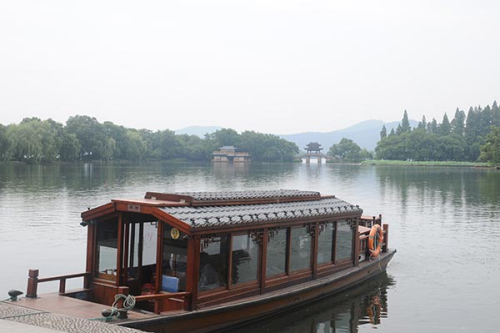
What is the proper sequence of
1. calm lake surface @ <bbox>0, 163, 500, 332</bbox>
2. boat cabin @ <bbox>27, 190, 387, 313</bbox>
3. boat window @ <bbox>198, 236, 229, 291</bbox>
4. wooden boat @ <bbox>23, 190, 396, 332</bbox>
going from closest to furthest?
wooden boat @ <bbox>23, 190, 396, 332</bbox>
boat cabin @ <bbox>27, 190, 387, 313</bbox>
boat window @ <bbox>198, 236, 229, 291</bbox>
calm lake surface @ <bbox>0, 163, 500, 332</bbox>

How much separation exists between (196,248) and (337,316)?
18.9 feet

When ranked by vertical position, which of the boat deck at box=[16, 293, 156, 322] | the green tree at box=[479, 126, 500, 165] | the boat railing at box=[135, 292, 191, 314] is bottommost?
the boat deck at box=[16, 293, 156, 322]

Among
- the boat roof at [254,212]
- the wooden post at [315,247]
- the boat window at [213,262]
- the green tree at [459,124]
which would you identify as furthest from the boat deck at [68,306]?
the green tree at [459,124]

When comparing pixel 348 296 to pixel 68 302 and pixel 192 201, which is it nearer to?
pixel 192 201

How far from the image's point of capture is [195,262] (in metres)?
10.9

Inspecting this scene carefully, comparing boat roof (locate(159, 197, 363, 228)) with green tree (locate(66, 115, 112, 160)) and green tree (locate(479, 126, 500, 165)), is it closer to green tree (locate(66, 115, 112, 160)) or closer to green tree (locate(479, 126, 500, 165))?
green tree (locate(66, 115, 112, 160))

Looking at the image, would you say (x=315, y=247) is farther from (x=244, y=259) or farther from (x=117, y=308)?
(x=117, y=308)

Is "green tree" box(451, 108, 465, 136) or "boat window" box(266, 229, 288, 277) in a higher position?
"green tree" box(451, 108, 465, 136)

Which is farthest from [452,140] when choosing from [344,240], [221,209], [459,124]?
[221,209]

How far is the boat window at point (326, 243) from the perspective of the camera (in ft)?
48.9

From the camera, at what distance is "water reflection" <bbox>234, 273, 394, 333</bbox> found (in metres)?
13.5

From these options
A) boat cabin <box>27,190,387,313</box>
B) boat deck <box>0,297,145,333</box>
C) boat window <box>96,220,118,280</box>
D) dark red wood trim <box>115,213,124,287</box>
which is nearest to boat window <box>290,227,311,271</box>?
boat cabin <box>27,190,387,313</box>

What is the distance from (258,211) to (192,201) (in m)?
1.65

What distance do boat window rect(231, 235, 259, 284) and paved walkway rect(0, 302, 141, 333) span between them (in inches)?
144
